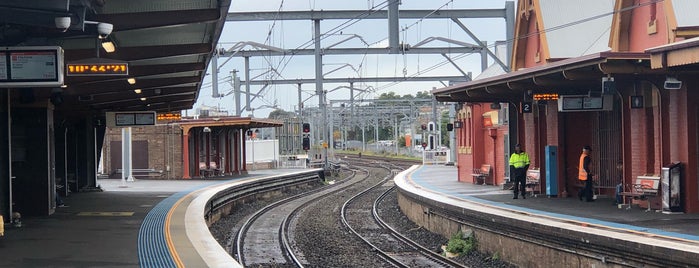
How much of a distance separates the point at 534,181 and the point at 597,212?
18.0ft

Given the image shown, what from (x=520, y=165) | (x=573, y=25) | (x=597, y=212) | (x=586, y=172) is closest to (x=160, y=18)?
(x=597, y=212)

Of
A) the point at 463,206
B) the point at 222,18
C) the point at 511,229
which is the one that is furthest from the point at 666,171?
the point at 222,18

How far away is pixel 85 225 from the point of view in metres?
16.3

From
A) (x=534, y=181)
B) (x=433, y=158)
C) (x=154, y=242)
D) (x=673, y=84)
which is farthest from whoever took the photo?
(x=433, y=158)

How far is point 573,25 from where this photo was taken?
23.3m

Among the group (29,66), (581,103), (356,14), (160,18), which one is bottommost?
(581,103)

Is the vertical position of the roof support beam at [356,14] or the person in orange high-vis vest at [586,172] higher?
the roof support beam at [356,14]

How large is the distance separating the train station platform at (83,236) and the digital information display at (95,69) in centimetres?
260

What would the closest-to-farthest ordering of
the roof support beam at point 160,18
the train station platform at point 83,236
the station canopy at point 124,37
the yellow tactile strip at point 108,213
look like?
the station canopy at point 124,37
the train station platform at point 83,236
the roof support beam at point 160,18
the yellow tactile strip at point 108,213

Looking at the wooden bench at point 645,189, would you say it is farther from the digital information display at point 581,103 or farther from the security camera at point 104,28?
the security camera at point 104,28

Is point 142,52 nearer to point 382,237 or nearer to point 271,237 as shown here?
point 271,237

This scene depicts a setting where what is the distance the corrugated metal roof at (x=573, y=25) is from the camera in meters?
22.8

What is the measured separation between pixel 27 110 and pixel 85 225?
336 centimetres

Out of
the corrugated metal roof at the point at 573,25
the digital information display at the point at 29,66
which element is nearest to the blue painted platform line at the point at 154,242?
the digital information display at the point at 29,66
